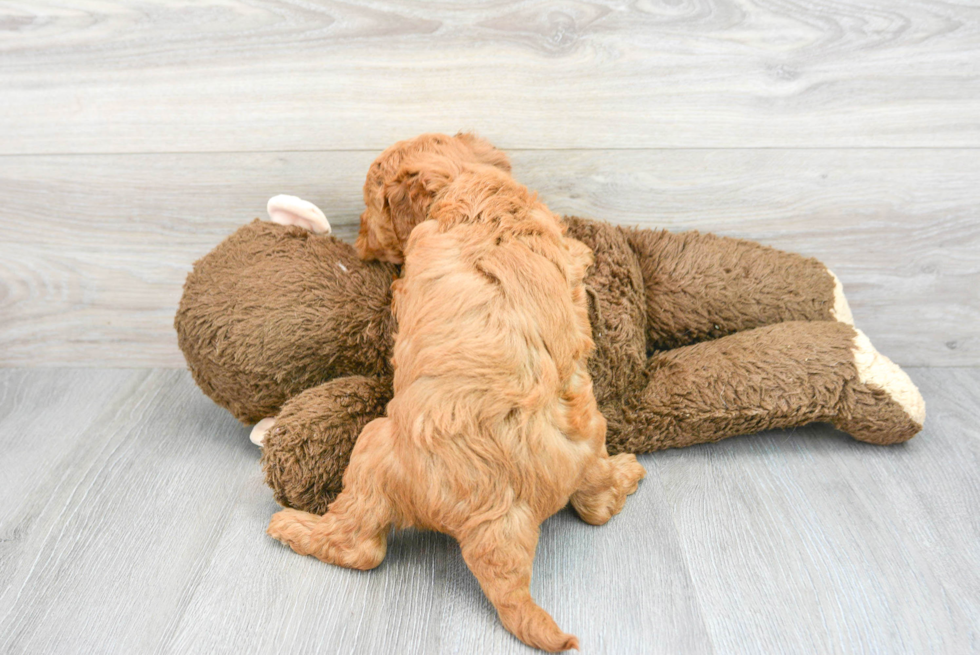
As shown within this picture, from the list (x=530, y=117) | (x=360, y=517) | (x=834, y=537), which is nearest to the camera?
(x=360, y=517)

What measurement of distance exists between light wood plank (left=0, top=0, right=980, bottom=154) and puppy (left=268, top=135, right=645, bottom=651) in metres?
0.34

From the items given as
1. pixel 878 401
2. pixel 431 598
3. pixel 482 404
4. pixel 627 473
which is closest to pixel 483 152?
pixel 482 404

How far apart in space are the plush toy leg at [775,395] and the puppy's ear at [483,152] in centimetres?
48

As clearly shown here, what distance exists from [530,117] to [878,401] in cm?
83

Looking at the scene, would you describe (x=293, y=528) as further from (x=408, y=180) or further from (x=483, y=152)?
(x=483, y=152)

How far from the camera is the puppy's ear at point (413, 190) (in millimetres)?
1064

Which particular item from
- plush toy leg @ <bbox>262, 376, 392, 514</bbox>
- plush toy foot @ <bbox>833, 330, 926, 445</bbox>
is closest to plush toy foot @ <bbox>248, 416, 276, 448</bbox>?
plush toy leg @ <bbox>262, 376, 392, 514</bbox>

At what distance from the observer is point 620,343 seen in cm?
123

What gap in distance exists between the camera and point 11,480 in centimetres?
127

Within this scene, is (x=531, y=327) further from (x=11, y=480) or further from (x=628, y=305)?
(x=11, y=480)

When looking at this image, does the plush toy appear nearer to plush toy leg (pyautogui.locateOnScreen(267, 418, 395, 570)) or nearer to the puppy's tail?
plush toy leg (pyautogui.locateOnScreen(267, 418, 395, 570))

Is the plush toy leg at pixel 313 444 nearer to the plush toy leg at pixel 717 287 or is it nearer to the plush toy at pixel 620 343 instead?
the plush toy at pixel 620 343

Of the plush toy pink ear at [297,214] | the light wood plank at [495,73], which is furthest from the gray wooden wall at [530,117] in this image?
the plush toy pink ear at [297,214]

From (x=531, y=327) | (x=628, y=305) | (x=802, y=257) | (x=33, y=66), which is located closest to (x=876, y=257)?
(x=802, y=257)
